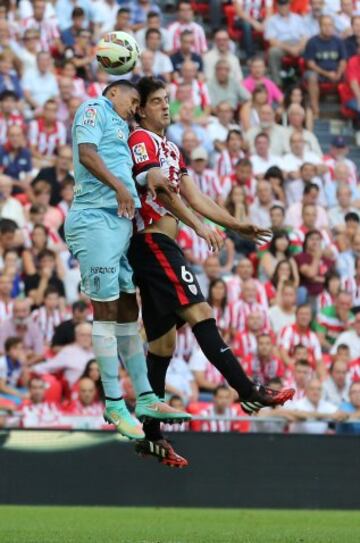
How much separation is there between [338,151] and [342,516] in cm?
853

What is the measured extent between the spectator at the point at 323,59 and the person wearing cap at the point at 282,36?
0.71ft

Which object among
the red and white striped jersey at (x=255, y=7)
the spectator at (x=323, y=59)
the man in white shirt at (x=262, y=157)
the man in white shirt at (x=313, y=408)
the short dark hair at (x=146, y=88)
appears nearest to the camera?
the short dark hair at (x=146, y=88)

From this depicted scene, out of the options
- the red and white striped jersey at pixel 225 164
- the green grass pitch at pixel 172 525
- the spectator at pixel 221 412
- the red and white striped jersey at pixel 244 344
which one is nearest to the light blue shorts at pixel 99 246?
the green grass pitch at pixel 172 525

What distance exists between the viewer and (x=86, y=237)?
10.7m

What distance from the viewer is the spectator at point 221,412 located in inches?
635

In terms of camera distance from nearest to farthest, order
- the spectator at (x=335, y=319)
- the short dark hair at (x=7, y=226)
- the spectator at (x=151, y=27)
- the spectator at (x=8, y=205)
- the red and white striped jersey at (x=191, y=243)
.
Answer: the short dark hair at (x=7, y=226) → the spectator at (x=8, y=205) → the red and white striped jersey at (x=191, y=243) → the spectator at (x=335, y=319) → the spectator at (x=151, y=27)

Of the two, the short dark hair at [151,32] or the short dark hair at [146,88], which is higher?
the short dark hair at [151,32]

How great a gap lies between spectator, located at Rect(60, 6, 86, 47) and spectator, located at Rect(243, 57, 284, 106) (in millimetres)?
2507

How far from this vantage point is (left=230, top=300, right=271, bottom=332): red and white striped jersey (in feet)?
60.2

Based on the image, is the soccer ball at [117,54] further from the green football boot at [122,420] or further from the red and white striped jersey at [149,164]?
the green football boot at [122,420]

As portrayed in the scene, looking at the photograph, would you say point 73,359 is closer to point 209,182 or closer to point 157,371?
point 209,182

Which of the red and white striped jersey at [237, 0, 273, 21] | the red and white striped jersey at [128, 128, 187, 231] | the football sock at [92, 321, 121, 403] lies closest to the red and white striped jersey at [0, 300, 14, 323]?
the football sock at [92, 321, 121, 403]

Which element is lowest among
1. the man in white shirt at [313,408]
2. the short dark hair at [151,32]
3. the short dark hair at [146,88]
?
the man in white shirt at [313,408]

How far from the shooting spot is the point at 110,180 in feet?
34.2
